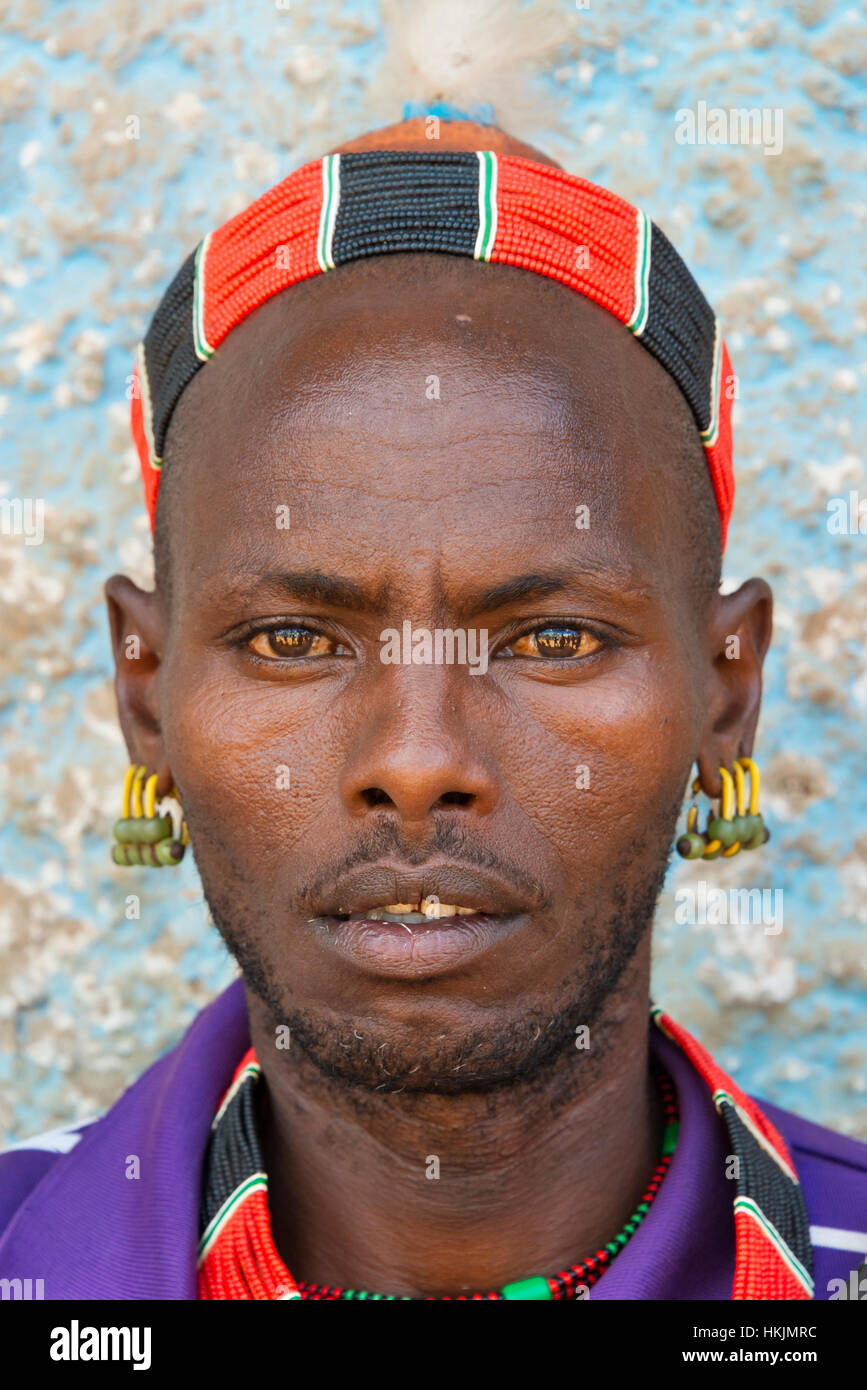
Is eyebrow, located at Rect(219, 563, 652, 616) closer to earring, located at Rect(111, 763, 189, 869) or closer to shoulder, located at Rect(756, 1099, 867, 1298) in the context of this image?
earring, located at Rect(111, 763, 189, 869)

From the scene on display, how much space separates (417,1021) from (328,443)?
759mm

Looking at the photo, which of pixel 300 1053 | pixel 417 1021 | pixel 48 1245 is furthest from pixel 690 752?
pixel 48 1245

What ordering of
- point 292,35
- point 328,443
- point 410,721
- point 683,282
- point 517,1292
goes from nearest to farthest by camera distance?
point 410,721 → point 328,443 → point 517,1292 → point 683,282 → point 292,35

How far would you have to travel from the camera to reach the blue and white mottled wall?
304 cm

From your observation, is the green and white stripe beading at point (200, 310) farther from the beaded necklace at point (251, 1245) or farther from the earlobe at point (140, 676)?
the beaded necklace at point (251, 1245)

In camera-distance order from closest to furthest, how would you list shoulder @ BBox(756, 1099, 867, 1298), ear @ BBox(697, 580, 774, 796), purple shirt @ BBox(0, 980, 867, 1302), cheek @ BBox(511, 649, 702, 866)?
cheek @ BBox(511, 649, 702, 866) < purple shirt @ BBox(0, 980, 867, 1302) < shoulder @ BBox(756, 1099, 867, 1298) < ear @ BBox(697, 580, 774, 796)

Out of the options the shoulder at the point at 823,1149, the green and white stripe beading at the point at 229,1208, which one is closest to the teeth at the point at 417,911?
the green and white stripe beading at the point at 229,1208

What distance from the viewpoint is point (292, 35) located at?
3.07m

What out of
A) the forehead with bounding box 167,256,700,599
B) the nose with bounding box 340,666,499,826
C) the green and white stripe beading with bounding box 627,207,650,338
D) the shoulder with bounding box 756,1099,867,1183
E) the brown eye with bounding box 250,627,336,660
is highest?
the green and white stripe beading with bounding box 627,207,650,338

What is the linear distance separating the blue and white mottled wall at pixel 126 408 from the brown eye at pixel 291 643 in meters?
1.22

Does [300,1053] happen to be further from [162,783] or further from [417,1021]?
[162,783]

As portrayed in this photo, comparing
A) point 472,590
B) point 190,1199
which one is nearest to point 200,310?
point 472,590

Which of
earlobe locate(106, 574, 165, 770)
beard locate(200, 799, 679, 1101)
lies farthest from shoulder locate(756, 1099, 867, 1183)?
earlobe locate(106, 574, 165, 770)

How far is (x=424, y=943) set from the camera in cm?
181
